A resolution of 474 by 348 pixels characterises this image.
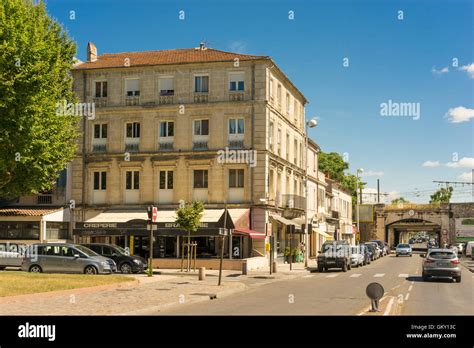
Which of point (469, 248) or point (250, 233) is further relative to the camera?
point (469, 248)

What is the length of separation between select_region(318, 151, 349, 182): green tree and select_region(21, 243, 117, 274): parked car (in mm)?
71771

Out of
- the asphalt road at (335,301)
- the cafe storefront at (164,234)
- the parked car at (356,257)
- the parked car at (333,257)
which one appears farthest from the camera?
the parked car at (356,257)

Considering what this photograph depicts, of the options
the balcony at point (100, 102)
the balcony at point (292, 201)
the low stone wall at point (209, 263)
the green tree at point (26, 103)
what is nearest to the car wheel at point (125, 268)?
the low stone wall at point (209, 263)

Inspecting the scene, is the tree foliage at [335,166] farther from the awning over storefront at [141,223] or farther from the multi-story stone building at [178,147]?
the awning over storefront at [141,223]

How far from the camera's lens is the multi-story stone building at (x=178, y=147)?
40938 millimetres

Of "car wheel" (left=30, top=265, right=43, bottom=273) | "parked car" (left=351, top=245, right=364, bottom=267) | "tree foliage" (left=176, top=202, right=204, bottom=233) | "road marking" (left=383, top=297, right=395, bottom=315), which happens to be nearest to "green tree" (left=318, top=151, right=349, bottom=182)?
"parked car" (left=351, top=245, right=364, bottom=267)

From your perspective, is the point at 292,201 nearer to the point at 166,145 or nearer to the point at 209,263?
the point at 166,145

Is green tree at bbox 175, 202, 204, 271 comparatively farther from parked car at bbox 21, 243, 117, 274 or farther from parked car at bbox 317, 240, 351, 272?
parked car at bbox 317, 240, 351, 272

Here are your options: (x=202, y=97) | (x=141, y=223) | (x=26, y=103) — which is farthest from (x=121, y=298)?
(x=202, y=97)

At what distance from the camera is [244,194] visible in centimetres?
4116

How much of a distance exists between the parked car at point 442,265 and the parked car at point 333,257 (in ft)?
31.1

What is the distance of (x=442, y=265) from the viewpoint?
93.6ft

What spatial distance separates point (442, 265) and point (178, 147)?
785 inches
